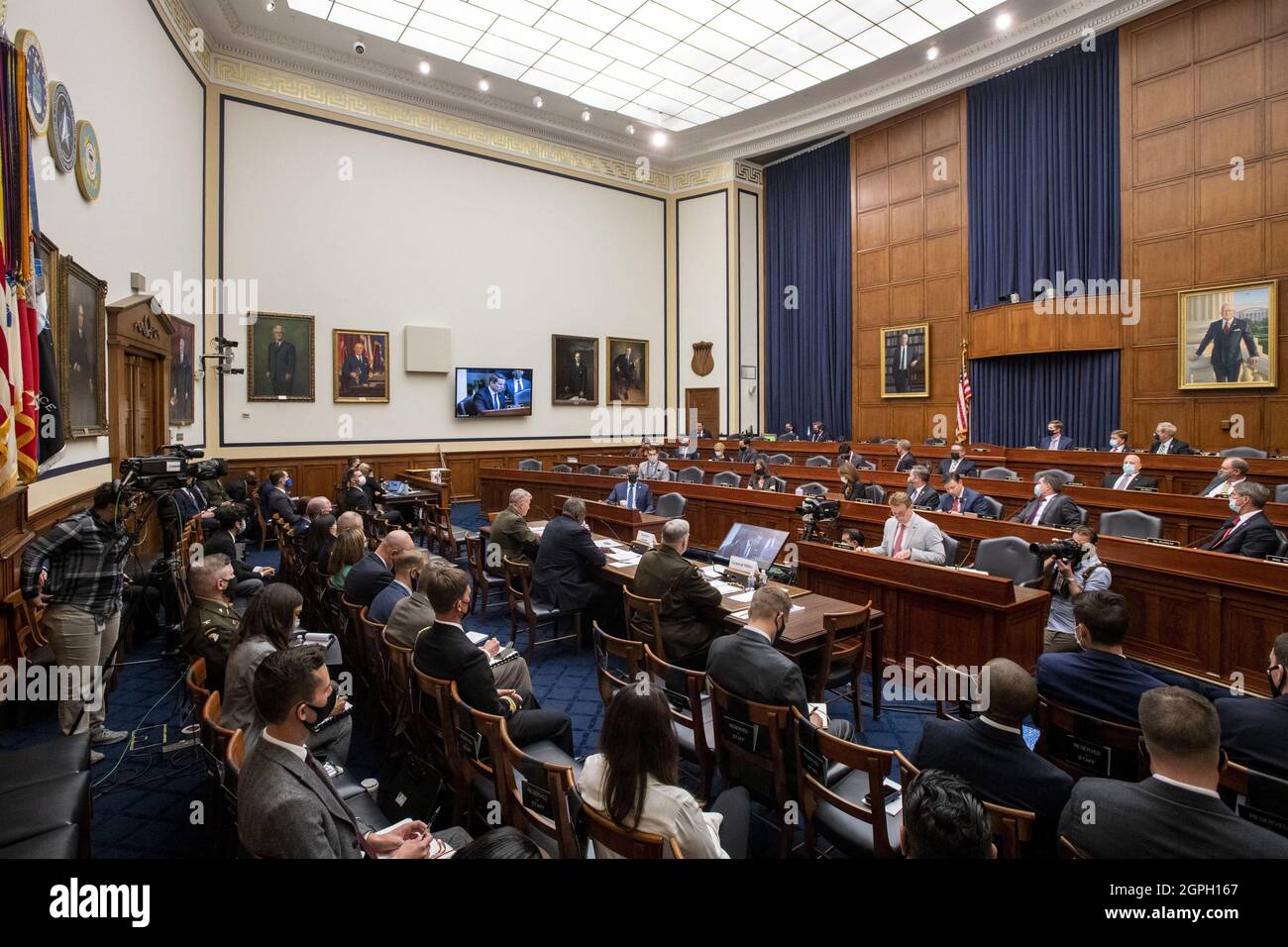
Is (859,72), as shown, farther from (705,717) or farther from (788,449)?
(705,717)

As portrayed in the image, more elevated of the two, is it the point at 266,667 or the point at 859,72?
the point at 859,72

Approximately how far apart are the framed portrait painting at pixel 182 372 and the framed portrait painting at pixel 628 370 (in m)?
8.15

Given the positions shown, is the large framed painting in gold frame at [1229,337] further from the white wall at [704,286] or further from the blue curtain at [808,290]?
the white wall at [704,286]

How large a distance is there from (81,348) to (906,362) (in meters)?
13.1

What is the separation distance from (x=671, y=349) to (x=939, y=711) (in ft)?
42.9

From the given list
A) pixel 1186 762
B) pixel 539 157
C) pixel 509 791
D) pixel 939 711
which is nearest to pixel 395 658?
pixel 509 791

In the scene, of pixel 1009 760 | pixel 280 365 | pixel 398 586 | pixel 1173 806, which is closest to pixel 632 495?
A: pixel 398 586

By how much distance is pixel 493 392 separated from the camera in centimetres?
1355

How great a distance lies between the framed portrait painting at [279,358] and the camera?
10930 mm

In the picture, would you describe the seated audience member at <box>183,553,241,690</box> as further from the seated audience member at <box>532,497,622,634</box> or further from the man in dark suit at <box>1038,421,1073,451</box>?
the man in dark suit at <box>1038,421,1073,451</box>

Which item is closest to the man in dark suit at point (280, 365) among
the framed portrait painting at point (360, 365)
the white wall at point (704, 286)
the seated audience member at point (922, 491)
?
the framed portrait painting at point (360, 365)

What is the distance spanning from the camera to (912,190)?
13664 mm

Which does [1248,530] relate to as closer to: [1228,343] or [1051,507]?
[1051,507]
